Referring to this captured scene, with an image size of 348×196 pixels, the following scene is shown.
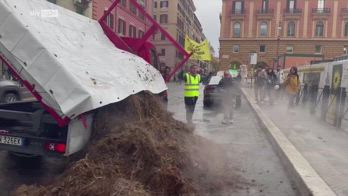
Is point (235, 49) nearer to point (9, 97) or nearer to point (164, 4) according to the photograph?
point (164, 4)

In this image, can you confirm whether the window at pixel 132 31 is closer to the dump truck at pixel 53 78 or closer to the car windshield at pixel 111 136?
the car windshield at pixel 111 136

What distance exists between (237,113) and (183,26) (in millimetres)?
77563

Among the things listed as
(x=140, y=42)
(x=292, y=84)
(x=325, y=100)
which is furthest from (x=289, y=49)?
(x=140, y=42)

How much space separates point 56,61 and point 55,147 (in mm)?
1117

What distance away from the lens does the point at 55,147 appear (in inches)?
200

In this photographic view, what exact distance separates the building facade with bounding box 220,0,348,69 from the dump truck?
63.7m

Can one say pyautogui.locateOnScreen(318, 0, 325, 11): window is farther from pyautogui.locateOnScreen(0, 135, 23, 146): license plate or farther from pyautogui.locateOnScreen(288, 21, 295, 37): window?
pyautogui.locateOnScreen(0, 135, 23, 146): license plate

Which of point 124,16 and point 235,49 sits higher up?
point 124,16

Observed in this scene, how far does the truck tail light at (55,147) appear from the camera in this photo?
199 inches

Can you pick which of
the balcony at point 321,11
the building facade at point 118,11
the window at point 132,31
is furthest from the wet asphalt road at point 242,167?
the balcony at point 321,11

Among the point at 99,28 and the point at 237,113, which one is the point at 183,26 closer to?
the point at 237,113

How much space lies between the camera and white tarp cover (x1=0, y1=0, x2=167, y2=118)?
181 inches

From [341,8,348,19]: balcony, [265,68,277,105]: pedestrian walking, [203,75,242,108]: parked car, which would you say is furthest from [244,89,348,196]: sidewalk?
[341,8,348,19]: balcony

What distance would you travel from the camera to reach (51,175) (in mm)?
5734
